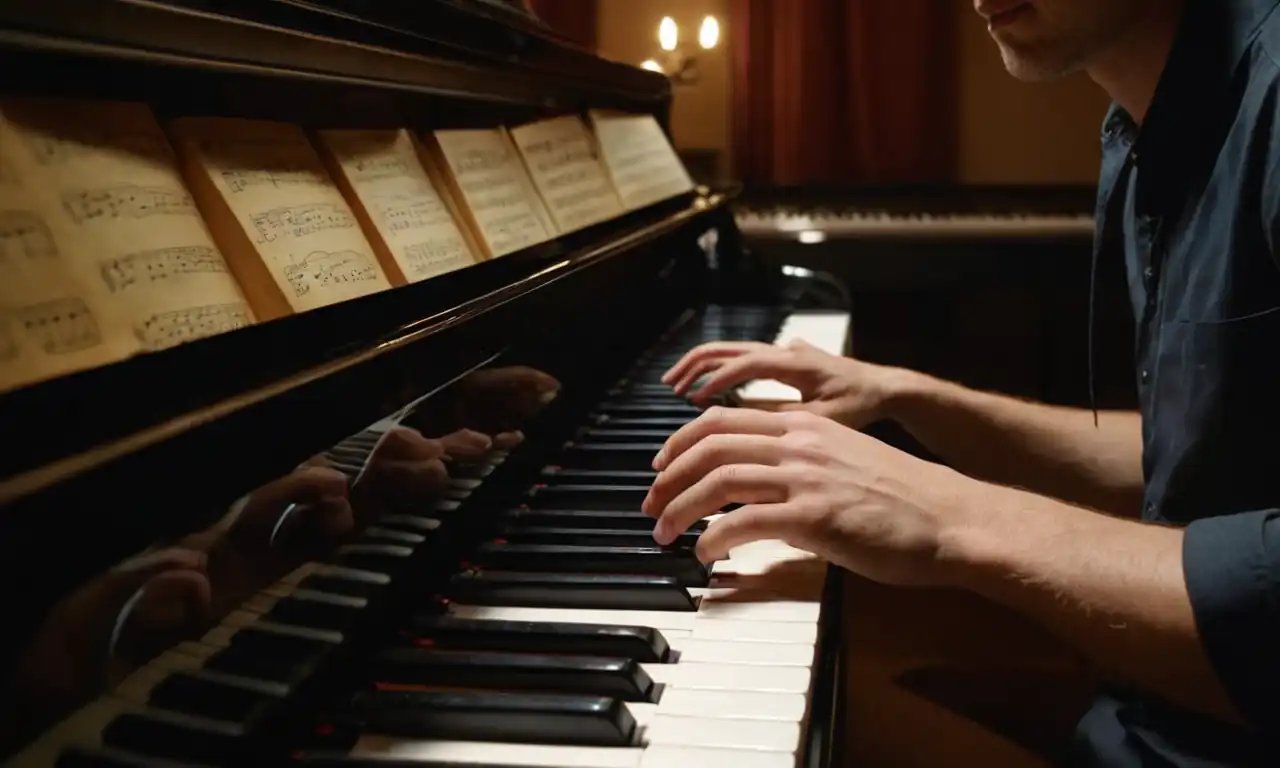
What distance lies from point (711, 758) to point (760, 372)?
0.90 metres

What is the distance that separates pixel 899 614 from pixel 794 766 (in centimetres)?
129

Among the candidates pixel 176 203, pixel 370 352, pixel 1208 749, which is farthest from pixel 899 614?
pixel 176 203

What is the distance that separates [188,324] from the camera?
79 centimetres

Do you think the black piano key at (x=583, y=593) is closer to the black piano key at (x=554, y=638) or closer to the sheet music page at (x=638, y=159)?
the black piano key at (x=554, y=638)

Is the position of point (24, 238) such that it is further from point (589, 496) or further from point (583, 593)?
point (589, 496)

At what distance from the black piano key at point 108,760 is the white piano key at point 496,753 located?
14cm

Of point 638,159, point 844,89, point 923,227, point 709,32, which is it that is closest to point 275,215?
point 638,159

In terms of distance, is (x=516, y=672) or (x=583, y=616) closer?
(x=516, y=672)

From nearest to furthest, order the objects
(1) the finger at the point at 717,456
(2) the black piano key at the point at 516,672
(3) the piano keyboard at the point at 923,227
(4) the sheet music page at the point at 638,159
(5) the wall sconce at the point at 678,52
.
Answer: (2) the black piano key at the point at 516,672
(1) the finger at the point at 717,456
(4) the sheet music page at the point at 638,159
(3) the piano keyboard at the point at 923,227
(5) the wall sconce at the point at 678,52

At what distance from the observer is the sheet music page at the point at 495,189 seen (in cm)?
136

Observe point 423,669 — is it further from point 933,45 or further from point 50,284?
point 933,45

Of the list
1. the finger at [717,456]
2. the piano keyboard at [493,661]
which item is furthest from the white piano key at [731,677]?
the finger at [717,456]

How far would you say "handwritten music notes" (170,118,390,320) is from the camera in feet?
3.00

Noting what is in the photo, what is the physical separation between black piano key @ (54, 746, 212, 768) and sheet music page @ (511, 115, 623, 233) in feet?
3.43
